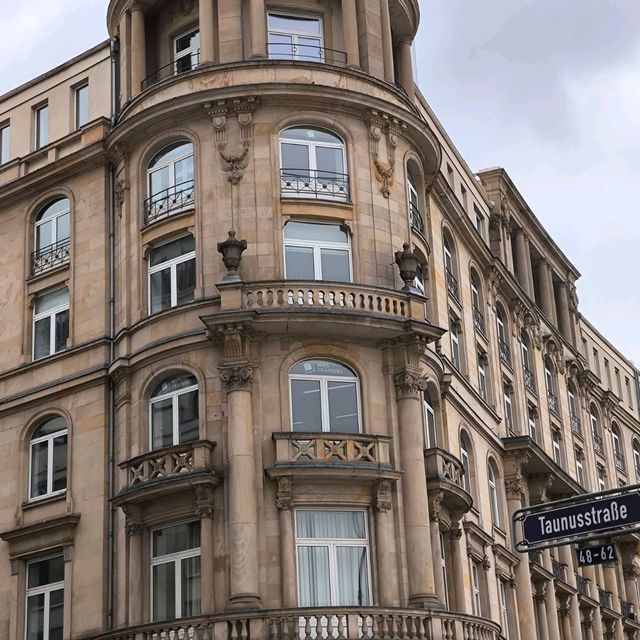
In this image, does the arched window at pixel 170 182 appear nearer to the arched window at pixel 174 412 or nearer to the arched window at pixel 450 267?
the arched window at pixel 174 412

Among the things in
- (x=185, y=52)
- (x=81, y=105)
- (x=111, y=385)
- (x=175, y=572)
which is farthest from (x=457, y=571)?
(x=81, y=105)

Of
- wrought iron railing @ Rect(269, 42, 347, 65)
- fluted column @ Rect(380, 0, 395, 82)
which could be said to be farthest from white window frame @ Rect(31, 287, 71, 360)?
fluted column @ Rect(380, 0, 395, 82)

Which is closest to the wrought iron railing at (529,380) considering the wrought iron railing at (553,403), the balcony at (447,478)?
the wrought iron railing at (553,403)

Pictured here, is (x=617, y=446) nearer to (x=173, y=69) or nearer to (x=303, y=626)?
(x=173, y=69)

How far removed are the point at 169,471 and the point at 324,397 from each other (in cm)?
496

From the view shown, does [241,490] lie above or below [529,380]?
below

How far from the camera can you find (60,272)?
156 ft

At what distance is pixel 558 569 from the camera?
2349 inches

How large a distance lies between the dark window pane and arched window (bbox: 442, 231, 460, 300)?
11.6 m

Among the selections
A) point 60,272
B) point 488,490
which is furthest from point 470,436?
point 60,272

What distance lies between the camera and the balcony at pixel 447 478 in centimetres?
4241

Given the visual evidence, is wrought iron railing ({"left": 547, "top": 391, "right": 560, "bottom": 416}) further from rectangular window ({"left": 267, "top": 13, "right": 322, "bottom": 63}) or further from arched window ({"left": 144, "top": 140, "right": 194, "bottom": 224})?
arched window ({"left": 144, "top": 140, "right": 194, "bottom": 224})

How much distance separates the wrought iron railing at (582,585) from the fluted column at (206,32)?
2936cm

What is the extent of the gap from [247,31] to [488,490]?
1884 centimetres
